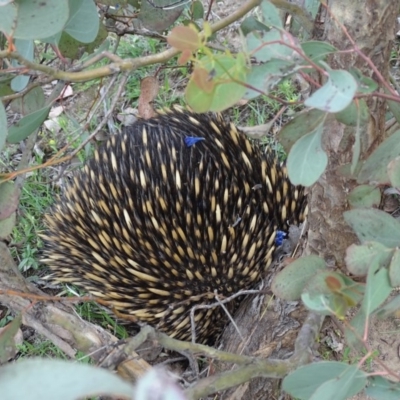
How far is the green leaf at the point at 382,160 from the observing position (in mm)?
716

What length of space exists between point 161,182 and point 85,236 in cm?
31

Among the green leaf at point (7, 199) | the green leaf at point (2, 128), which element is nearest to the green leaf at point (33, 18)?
the green leaf at point (2, 128)

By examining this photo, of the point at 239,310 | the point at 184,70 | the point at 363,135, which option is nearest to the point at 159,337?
the point at 363,135

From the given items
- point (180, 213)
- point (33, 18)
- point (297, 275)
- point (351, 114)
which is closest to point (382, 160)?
point (351, 114)

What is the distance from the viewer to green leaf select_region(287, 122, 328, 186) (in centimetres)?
57

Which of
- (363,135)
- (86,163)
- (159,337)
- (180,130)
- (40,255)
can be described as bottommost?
(40,255)

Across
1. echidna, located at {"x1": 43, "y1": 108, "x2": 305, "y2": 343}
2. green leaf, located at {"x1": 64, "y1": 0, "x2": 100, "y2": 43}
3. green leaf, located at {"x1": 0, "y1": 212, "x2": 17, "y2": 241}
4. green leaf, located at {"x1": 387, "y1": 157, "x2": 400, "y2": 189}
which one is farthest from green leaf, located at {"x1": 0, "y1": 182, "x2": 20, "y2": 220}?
echidna, located at {"x1": 43, "y1": 108, "x2": 305, "y2": 343}

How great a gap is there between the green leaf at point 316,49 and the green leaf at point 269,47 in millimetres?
78

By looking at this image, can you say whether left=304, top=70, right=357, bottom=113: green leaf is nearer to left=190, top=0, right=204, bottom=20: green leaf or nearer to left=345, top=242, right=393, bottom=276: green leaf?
left=345, top=242, right=393, bottom=276: green leaf

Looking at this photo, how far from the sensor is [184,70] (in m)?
2.19

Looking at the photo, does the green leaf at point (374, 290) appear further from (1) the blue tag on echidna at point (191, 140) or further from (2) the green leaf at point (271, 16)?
(1) the blue tag on echidna at point (191, 140)

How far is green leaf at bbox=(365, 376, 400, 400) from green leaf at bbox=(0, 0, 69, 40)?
0.51 m

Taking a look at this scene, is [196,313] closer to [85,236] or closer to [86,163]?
[85,236]

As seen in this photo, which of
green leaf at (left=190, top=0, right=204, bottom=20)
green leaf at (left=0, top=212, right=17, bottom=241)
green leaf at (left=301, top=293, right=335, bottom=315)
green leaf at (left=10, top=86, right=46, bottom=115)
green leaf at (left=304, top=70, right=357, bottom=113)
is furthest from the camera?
green leaf at (left=190, top=0, right=204, bottom=20)
